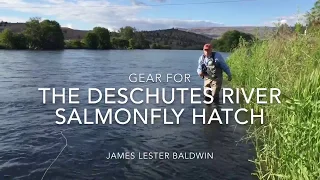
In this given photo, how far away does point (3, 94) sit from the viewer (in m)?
15.3

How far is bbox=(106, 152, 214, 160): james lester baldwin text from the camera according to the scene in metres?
7.89

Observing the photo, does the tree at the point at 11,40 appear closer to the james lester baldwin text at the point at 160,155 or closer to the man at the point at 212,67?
the man at the point at 212,67

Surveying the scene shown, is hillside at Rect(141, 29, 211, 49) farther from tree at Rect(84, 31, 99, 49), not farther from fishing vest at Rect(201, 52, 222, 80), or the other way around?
fishing vest at Rect(201, 52, 222, 80)

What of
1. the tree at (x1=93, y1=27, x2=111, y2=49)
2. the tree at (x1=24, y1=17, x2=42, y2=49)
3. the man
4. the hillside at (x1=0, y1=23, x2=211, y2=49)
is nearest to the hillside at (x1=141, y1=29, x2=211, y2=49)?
the hillside at (x1=0, y1=23, x2=211, y2=49)

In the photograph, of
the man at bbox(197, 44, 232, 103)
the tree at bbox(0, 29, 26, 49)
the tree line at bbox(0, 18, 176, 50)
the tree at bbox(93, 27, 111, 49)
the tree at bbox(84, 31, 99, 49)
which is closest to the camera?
the man at bbox(197, 44, 232, 103)

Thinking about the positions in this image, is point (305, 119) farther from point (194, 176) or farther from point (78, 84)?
point (78, 84)

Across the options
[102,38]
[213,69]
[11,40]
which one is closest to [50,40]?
[11,40]

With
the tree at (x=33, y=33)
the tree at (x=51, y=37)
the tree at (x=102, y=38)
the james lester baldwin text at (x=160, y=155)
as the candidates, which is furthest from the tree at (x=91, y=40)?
the james lester baldwin text at (x=160, y=155)

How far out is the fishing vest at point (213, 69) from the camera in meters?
12.4

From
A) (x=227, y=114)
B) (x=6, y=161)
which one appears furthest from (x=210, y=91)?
(x=6, y=161)

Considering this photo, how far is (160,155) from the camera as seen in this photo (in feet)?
26.2

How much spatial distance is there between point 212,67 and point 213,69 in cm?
9

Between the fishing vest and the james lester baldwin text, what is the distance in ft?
16.2

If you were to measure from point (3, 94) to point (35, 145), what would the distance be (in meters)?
7.80
